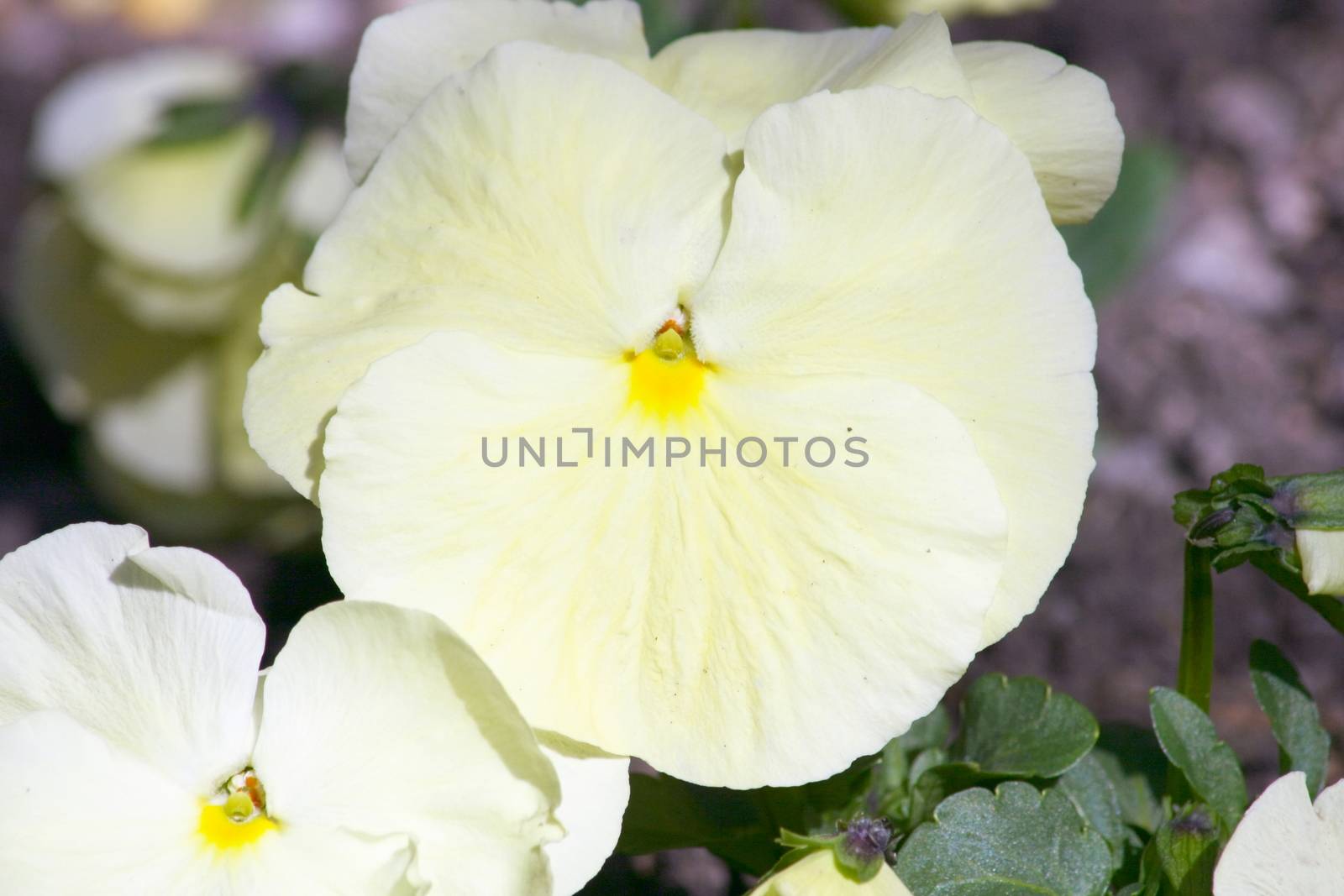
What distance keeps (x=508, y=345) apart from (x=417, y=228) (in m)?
0.06

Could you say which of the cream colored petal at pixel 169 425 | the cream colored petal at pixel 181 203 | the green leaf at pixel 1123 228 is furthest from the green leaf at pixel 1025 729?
the cream colored petal at pixel 169 425

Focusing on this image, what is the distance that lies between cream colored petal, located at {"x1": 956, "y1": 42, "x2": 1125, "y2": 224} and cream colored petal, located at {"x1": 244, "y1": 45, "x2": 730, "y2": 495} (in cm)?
13

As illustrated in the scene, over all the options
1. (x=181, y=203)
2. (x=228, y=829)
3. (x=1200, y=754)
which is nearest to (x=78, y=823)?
(x=228, y=829)

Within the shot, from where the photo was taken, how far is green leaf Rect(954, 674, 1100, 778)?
2.01 ft

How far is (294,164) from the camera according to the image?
4.45ft

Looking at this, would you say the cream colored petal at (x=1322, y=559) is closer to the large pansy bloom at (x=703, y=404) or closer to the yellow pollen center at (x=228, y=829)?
the large pansy bloom at (x=703, y=404)

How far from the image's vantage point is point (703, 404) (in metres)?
0.56

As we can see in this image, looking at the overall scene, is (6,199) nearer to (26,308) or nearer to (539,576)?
(26,308)

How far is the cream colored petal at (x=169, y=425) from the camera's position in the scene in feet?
5.28

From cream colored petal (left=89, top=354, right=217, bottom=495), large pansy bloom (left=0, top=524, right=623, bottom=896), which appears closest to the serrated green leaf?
large pansy bloom (left=0, top=524, right=623, bottom=896)

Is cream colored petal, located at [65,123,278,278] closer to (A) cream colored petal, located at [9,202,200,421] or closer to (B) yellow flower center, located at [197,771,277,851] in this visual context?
(A) cream colored petal, located at [9,202,200,421]

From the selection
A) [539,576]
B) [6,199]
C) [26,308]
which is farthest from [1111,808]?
[6,199]

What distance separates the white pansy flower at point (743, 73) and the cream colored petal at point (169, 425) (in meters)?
1.07

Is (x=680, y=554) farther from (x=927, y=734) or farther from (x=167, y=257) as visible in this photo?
(x=167, y=257)
